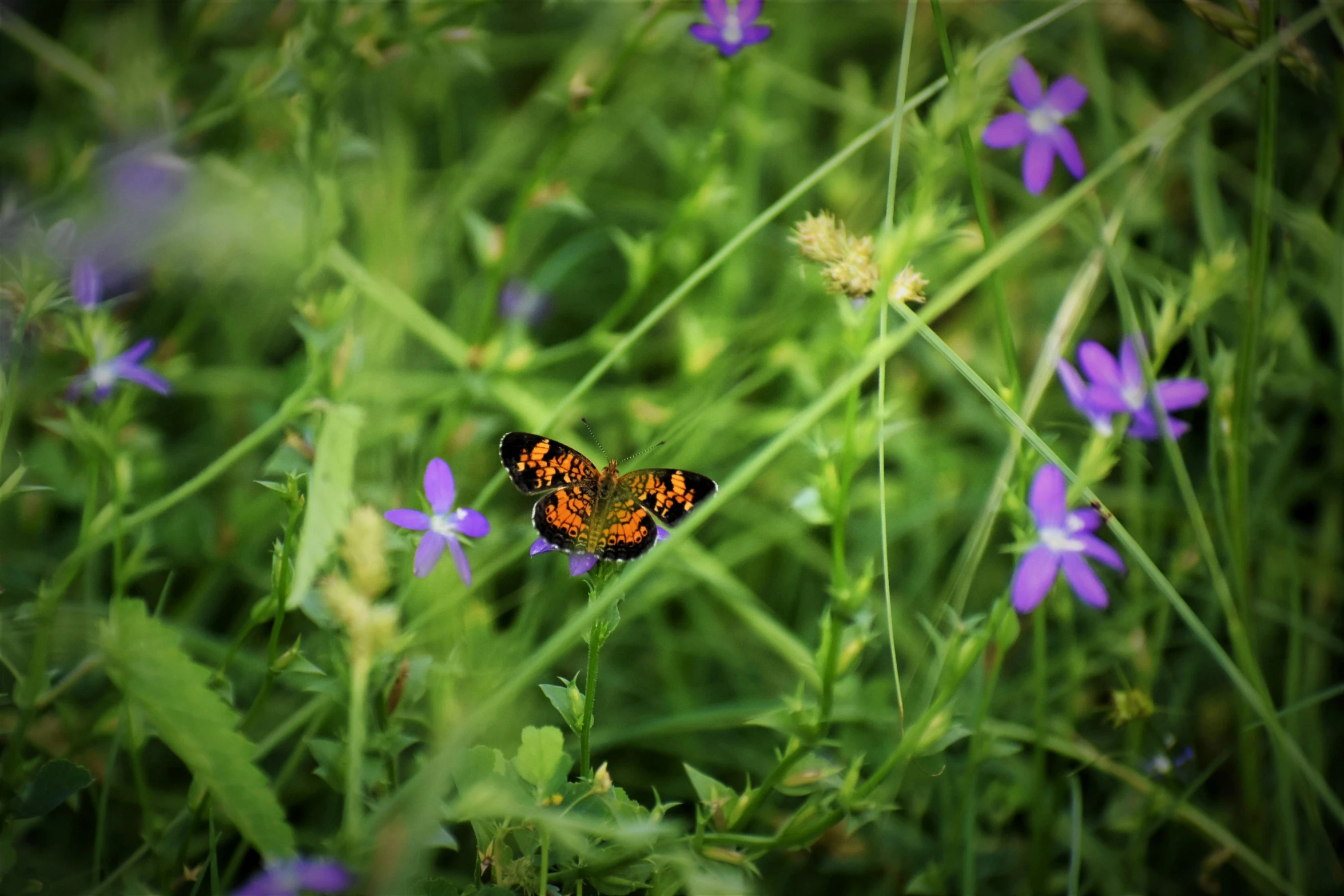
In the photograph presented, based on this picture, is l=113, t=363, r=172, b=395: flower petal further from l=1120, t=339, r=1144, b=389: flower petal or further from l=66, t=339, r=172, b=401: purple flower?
l=1120, t=339, r=1144, b=389: flower petal

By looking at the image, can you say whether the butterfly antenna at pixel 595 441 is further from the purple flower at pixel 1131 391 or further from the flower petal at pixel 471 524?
the purple flower at pixel 1131 391

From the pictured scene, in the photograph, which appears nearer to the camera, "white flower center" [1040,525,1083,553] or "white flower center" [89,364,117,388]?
"white flower center" [1040,525,1083,553]

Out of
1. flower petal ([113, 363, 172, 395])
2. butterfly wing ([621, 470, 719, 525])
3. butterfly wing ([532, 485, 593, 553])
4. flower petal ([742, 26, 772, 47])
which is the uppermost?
flower petal ([742, 26, 772, 47])

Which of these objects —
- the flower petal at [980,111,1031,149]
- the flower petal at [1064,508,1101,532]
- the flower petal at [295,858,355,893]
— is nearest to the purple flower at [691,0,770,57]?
the flower petal at [980,111,1031,149]

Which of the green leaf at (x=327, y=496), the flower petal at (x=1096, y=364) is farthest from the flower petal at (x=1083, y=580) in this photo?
the green leaf at (x=327, y=496)

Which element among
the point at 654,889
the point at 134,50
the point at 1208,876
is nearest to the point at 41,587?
the point at 654,889

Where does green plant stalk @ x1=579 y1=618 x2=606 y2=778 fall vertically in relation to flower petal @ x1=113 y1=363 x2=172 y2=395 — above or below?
→ below

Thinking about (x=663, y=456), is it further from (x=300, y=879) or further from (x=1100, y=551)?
(x=300, y=879)

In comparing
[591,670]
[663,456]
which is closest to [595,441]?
[663,456]
